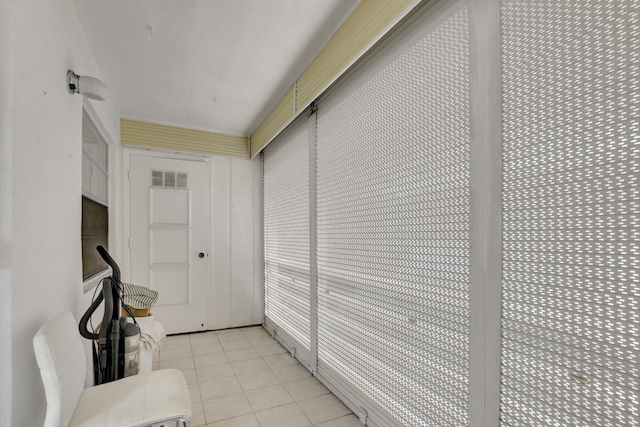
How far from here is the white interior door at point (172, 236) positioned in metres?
4.11

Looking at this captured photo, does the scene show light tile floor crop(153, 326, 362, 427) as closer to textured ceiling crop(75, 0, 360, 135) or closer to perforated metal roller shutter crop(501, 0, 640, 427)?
perforated metal roller shutter crop(501, 0, 640, 427)

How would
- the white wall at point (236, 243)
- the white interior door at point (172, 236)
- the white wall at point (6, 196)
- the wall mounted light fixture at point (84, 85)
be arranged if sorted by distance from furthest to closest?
1. the white wall at point (236, 243)
2. the white interior door at point (172, 236)
3. the wall mounted light fixture at point (84, 85)
4. the white wall at point (6, 196)

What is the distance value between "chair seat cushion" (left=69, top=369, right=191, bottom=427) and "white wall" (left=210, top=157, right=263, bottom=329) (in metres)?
2.78

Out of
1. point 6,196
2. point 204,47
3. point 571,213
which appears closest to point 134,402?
point 6,196

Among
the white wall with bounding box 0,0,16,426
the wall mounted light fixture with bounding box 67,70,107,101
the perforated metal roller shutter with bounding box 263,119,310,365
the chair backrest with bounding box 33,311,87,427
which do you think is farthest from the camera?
the perforated metal roller shutter with bounding box 263,119,310,365

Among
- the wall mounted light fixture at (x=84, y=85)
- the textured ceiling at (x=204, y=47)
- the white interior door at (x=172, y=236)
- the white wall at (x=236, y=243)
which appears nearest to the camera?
the wall mounted light fixture at (x=84, y=85)

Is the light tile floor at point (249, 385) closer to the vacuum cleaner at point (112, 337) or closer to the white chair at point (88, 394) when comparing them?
the vacuum cleaner at point (112, 337)

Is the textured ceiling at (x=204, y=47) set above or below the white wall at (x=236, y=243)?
above

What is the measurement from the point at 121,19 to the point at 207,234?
2884mm

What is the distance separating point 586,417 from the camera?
1.00 metres

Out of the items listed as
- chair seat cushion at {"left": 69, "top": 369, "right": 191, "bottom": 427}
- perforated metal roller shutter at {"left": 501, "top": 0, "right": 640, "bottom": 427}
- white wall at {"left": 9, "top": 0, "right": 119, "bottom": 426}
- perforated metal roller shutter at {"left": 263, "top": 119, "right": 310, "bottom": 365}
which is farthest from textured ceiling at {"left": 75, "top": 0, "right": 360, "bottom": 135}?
chair seat cushion at {"left": 69, "top": 369, "right": 191, "bottom": 427}

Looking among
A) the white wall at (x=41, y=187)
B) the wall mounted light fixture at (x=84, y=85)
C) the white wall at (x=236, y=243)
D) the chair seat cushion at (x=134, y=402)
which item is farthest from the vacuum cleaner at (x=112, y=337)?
the white wall at (x=236, y=243)

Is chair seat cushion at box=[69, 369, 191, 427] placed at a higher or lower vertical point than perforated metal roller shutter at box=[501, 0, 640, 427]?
lower

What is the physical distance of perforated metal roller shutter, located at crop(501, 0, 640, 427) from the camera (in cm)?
93
